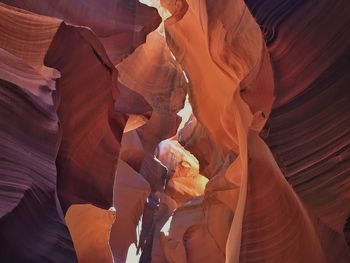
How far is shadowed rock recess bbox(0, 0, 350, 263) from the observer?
3369mm

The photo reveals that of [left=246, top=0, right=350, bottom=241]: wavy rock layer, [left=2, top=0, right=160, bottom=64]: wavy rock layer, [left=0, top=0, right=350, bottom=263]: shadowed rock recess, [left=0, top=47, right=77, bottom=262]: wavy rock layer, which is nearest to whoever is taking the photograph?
[left=246, top=0, right=350, bottom=241]: wavy rock layer

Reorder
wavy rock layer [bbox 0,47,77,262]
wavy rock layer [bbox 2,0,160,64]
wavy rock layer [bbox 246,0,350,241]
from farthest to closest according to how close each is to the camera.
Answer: wavy rock layer [bbox 2,0,160,64], wavy rock layer [bbox 0,47,77,262], wavy rock layer [bbox 246,0,350,241]

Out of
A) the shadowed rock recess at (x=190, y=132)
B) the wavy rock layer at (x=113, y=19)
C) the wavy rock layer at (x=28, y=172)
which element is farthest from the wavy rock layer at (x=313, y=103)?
the wavy rock layer at (x=113, y=19)

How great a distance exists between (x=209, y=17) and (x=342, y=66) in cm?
316

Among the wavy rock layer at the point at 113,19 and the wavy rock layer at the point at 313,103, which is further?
the wavy rock layer at the point at 113,19

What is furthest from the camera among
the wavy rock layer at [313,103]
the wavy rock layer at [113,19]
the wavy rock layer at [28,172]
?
the wavy rock layer at [113,19]

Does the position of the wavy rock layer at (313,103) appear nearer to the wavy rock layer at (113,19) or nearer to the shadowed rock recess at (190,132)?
the shadowed rock recess at (190,132)

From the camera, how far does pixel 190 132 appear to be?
1048cm

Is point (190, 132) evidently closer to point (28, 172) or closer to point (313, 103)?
point (28, 172)

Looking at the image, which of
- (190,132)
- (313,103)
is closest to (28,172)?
(313,103)

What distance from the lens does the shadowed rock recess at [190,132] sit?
337cm

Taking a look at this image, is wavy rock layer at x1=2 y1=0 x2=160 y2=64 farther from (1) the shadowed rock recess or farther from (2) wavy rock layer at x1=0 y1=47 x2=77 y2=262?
(2) wavy rock layer at x1=0 y1=47 x2=77 y2=262

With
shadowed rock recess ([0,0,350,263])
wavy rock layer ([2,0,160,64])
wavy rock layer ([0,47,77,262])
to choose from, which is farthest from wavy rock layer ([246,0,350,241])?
wavy rock layer ([2,0,160,64])

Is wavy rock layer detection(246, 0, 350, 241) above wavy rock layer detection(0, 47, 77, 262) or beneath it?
above
